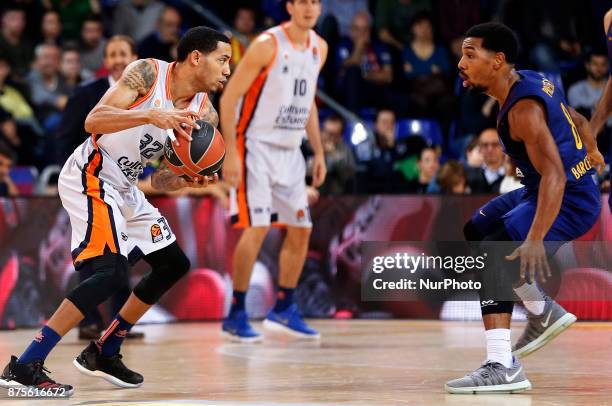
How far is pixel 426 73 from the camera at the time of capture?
45.6ft

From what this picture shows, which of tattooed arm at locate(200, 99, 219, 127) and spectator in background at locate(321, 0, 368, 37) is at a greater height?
spectator in background at locate(321, 0, 368, 37)

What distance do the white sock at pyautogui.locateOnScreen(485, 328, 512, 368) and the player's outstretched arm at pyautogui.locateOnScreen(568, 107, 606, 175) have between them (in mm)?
1106

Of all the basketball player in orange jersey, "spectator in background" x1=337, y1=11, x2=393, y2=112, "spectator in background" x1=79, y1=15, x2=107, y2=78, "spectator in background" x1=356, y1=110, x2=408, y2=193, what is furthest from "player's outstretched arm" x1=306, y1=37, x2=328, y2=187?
"spectator in background" x1=79, y1=15, x2=107, y2=78

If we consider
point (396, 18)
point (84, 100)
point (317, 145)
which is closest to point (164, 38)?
point (396, 18)

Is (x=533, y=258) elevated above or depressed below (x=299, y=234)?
above

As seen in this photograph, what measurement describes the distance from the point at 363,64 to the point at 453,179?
12.5 feet

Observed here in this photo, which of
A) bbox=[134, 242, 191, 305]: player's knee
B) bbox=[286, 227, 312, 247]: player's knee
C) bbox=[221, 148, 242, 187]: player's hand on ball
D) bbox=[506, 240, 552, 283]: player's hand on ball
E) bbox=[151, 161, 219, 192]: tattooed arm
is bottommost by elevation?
bbox=[286, 227, 312, 247]: player's knee

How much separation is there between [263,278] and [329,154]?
214 cm

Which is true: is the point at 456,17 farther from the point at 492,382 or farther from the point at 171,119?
the point at 171,119

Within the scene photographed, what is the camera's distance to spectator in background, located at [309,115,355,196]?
11.8 m

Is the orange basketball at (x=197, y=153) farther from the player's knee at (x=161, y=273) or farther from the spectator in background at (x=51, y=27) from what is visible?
the spectator in background at (x=51, y=27)

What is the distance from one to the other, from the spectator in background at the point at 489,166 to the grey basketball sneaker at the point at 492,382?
183 inches

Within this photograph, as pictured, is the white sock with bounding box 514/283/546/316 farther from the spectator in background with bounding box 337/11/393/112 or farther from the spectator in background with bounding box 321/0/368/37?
the spectator in background with bounding box 321/0/368/37

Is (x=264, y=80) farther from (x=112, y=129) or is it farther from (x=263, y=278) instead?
(x=112, y=129)
